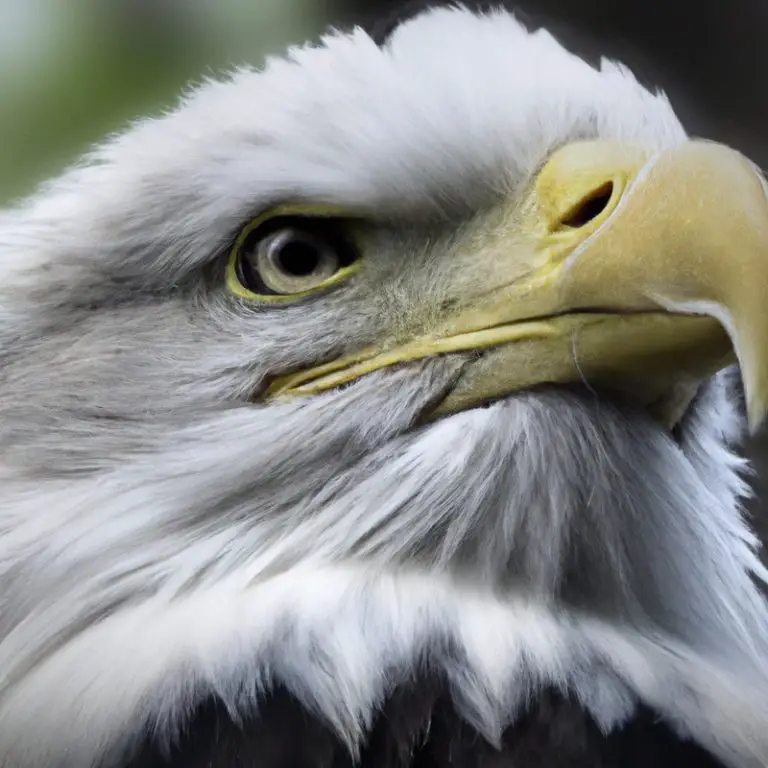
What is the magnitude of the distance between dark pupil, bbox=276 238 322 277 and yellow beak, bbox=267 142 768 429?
0.07 metres

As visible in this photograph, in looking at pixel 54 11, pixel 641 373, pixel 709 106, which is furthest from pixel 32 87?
pixel 641 373

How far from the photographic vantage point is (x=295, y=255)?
0.78 m

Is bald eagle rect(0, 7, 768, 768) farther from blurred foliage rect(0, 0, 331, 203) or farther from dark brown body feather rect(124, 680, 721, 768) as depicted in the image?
blurred foliage rect(0, 0, 331, 203)

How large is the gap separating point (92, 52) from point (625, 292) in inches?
34.3

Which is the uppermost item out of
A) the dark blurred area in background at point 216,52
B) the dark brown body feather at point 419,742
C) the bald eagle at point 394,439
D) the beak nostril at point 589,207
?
the dark blurred area in background at point 216,52

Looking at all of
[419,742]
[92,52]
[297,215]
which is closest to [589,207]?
[297,215]

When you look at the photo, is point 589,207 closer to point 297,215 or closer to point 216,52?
point 297,215

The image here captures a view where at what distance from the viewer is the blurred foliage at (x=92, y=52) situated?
118 cm

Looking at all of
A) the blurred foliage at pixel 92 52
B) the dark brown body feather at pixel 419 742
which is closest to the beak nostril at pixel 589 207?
the dark brown body feather at pixel 419 742

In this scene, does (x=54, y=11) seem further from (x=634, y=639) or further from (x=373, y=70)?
(x=634, y=639)

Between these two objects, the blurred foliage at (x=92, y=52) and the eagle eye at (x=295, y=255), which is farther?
the blurred foliage at (x=92, y=52)

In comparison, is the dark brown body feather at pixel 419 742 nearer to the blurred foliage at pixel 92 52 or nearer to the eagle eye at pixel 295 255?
the eagle eye at pixel 295 255

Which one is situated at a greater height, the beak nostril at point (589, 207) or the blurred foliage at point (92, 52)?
the blurred foliage at point (92, 52)

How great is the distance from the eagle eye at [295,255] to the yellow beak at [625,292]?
61 mm
